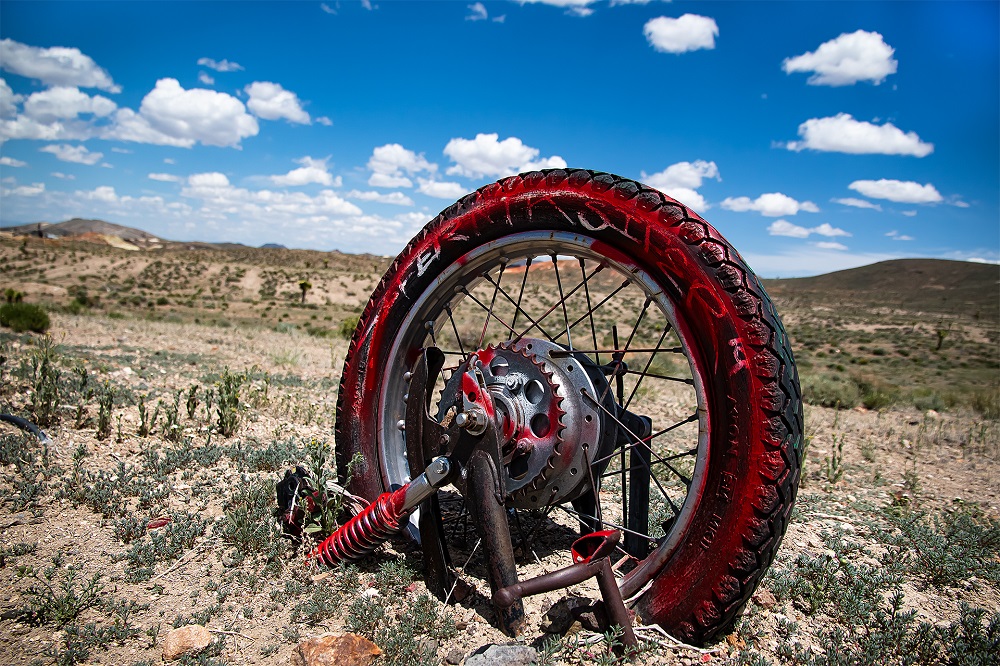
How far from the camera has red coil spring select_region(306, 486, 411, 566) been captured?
2.70m

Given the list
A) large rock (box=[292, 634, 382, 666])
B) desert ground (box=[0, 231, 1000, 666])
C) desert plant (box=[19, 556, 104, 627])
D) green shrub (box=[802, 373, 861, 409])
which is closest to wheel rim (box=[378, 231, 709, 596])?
desert ground (box=[0, 231, 1000, 666])

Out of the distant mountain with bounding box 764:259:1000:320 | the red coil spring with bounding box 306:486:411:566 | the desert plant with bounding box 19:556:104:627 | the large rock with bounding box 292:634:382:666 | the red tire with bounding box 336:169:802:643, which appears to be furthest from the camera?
the distant mountain with bounding box 764:259:1000:320

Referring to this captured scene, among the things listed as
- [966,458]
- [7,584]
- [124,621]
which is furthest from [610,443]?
[966,458]

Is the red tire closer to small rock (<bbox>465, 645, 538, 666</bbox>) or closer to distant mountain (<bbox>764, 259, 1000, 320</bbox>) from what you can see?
small rock (<bbox>465, 645, 538, 666</bbox>)

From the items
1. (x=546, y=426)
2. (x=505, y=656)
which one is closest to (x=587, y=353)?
(x=546, y=426)

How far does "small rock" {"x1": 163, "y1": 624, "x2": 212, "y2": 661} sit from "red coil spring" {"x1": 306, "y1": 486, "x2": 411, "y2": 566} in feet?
2.08

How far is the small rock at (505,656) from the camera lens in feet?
7.13

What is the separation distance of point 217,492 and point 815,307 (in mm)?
68663

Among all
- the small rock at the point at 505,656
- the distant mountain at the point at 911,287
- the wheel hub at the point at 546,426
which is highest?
the distant mountain at the point at 911,287

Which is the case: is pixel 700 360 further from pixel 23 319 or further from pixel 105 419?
pixel 23 319

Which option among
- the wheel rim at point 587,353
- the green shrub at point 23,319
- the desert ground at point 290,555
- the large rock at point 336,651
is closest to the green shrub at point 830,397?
the desert ground at point 290,555

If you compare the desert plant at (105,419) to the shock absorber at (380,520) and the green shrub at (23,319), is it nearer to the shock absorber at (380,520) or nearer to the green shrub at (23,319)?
the shock absorber at (380,520)

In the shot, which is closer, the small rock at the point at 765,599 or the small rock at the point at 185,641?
the small rock at the point at 185,641

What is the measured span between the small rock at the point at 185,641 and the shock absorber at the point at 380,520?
0.64m
